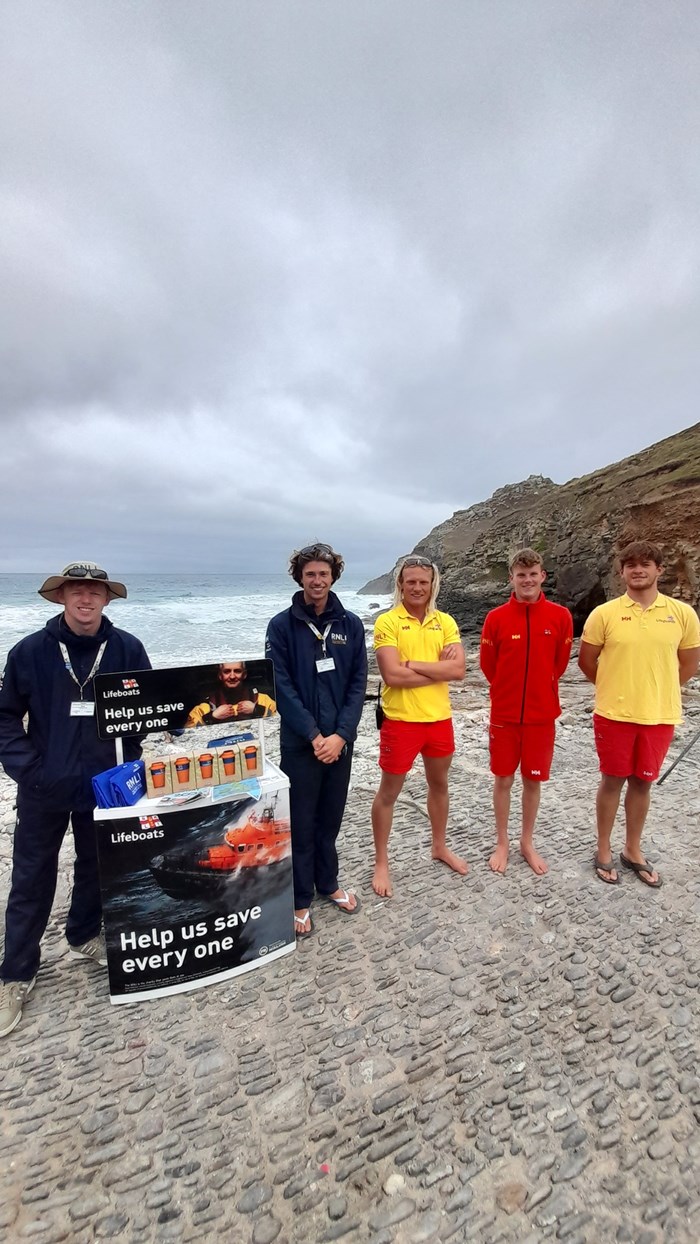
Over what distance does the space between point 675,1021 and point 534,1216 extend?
1.34 m

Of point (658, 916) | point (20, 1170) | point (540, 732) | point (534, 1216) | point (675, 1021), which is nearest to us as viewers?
point (534, 1216)

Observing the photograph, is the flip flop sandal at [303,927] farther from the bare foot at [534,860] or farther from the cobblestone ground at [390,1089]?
the bare foot at [534,860]

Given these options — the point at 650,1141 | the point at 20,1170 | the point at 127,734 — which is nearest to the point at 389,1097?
the point at 650,1141

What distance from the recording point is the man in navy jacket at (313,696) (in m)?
3.28

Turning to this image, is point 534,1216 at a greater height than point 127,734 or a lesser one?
lesser

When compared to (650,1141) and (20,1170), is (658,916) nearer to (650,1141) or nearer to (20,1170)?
(650,1141)

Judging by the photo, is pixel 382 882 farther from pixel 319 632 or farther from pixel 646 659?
pixel 646 659

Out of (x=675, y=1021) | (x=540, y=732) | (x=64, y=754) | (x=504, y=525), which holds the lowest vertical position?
(x=675, y=1021)

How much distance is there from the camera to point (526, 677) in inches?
154

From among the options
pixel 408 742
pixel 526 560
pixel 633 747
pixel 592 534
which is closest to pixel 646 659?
pixel 633 747

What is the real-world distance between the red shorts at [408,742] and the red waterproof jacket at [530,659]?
0.60 metres

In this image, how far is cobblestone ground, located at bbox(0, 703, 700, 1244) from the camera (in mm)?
1969

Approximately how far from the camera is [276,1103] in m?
2.37

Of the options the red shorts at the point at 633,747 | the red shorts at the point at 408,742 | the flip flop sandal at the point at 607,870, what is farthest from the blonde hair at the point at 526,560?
the flip flop sandal at the point at 607,870
